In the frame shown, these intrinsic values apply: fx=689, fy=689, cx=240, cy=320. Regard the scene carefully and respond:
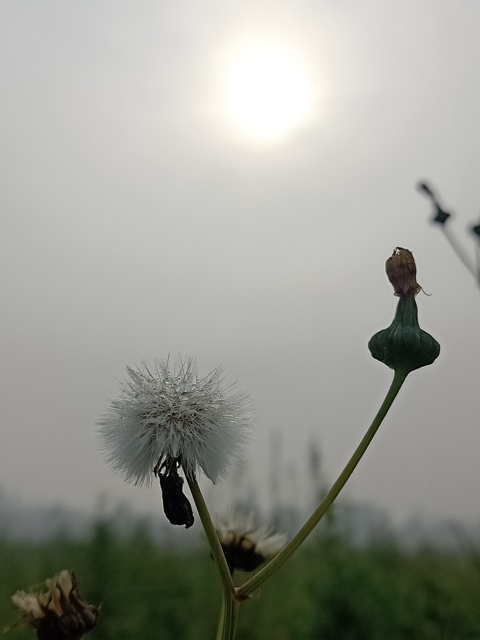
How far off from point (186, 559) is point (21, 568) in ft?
1.33

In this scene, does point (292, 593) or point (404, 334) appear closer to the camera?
point (404, 334)

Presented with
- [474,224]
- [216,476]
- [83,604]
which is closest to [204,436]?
[216,476]

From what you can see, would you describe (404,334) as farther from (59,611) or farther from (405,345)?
(59,611)

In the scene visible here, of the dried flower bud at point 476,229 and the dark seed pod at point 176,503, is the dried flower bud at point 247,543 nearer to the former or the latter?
the dark seed pod at point 176,503

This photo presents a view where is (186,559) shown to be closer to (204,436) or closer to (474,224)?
(474,224)

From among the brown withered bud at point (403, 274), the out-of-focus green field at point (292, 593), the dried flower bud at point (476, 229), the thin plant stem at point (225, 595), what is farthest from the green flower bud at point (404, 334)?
the out-of-focus green field at point (292, 593)

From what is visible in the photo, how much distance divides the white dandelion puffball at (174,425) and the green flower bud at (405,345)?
9 centimetres

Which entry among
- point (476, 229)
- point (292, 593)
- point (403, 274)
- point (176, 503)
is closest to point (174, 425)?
point (176, 503)

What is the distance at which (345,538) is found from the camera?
1421 millimetres

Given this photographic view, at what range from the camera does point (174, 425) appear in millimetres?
370

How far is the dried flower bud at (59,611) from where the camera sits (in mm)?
398

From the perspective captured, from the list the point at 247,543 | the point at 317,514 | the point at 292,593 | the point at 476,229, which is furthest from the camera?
the point at 292,593

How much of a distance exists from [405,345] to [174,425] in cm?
13

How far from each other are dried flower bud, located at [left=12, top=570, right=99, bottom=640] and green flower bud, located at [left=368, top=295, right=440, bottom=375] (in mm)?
225
